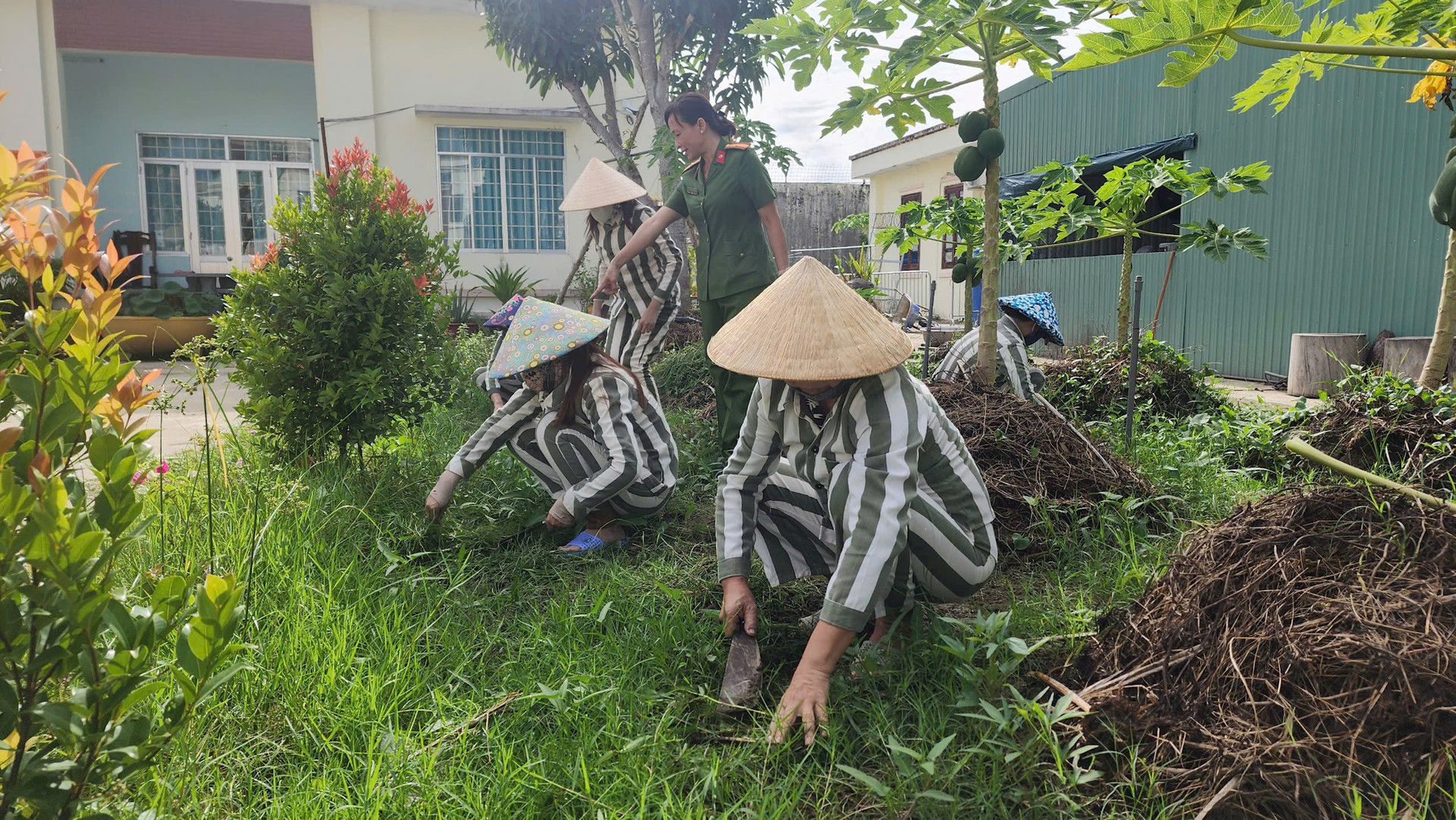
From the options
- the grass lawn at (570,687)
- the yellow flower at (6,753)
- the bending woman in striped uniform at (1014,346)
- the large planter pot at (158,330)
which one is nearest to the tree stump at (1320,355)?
the bending woman in striped uniform at (1014,346)

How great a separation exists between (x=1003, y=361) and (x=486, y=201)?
10777 millimetres

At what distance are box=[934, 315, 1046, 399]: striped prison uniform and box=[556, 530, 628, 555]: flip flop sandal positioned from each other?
1.77 metres

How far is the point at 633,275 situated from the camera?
4.84 metres

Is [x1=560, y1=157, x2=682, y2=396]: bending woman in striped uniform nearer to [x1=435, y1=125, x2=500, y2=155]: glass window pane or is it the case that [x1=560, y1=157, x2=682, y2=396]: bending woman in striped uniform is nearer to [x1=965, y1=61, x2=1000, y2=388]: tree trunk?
[x1=965, y1=61, x2=1000, y2=388]: tree trunk

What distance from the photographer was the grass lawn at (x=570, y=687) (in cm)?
177

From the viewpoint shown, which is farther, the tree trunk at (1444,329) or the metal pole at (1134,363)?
the metal pole at (1134,363)

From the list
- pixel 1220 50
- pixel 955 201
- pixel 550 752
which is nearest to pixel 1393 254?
pixel 955 201

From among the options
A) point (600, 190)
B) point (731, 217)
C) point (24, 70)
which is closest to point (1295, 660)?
point (731, 217)

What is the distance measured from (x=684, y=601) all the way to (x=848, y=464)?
2.48 ft

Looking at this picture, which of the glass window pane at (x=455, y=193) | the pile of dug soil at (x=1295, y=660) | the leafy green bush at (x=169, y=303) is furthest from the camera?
the glass window pane at (x=455, y=193)

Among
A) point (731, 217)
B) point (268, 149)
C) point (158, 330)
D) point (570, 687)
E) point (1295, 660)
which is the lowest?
point (570, 687)

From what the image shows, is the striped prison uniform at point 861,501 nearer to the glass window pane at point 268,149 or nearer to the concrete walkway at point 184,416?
the concrete walkway at point 184,416

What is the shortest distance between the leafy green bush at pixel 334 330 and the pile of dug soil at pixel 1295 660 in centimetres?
306

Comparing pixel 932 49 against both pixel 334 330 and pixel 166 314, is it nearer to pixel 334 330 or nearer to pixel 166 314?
pixel 334 330
